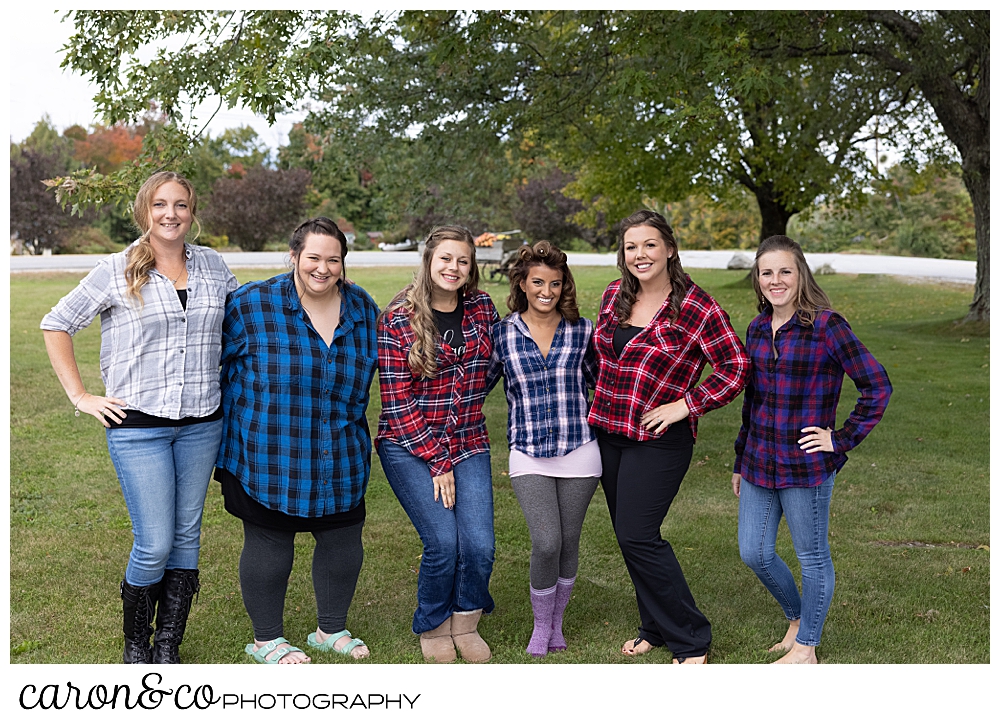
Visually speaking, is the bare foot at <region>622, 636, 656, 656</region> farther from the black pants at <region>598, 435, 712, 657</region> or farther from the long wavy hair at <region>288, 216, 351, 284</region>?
the long wavy hair at <region>288, 216, 351, 284</region>

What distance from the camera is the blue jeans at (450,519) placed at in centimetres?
379

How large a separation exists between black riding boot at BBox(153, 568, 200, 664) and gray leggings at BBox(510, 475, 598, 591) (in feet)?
4.50

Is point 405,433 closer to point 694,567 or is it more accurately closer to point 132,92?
point 694,567

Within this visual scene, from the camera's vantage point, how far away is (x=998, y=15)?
4938mm

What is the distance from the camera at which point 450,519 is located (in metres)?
3.81

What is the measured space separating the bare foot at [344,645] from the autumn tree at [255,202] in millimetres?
26735

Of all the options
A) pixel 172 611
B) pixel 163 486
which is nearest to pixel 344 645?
pixel 172 611

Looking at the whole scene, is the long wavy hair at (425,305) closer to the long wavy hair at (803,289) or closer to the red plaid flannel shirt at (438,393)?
the red plaid flannel shirt at (438,393)

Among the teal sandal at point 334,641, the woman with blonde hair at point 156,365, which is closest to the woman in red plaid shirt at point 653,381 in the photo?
the teal sandal at point 334,641

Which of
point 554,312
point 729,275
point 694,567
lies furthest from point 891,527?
point 729,275

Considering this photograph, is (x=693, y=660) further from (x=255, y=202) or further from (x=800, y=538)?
(x=255, y=202)

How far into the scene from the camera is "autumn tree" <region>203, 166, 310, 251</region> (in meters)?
29.7

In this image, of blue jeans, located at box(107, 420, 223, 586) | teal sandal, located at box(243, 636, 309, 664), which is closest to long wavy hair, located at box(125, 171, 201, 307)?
blue jeans, located at box(107, 420, 223, 586)

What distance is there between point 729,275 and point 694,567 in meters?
20.9
